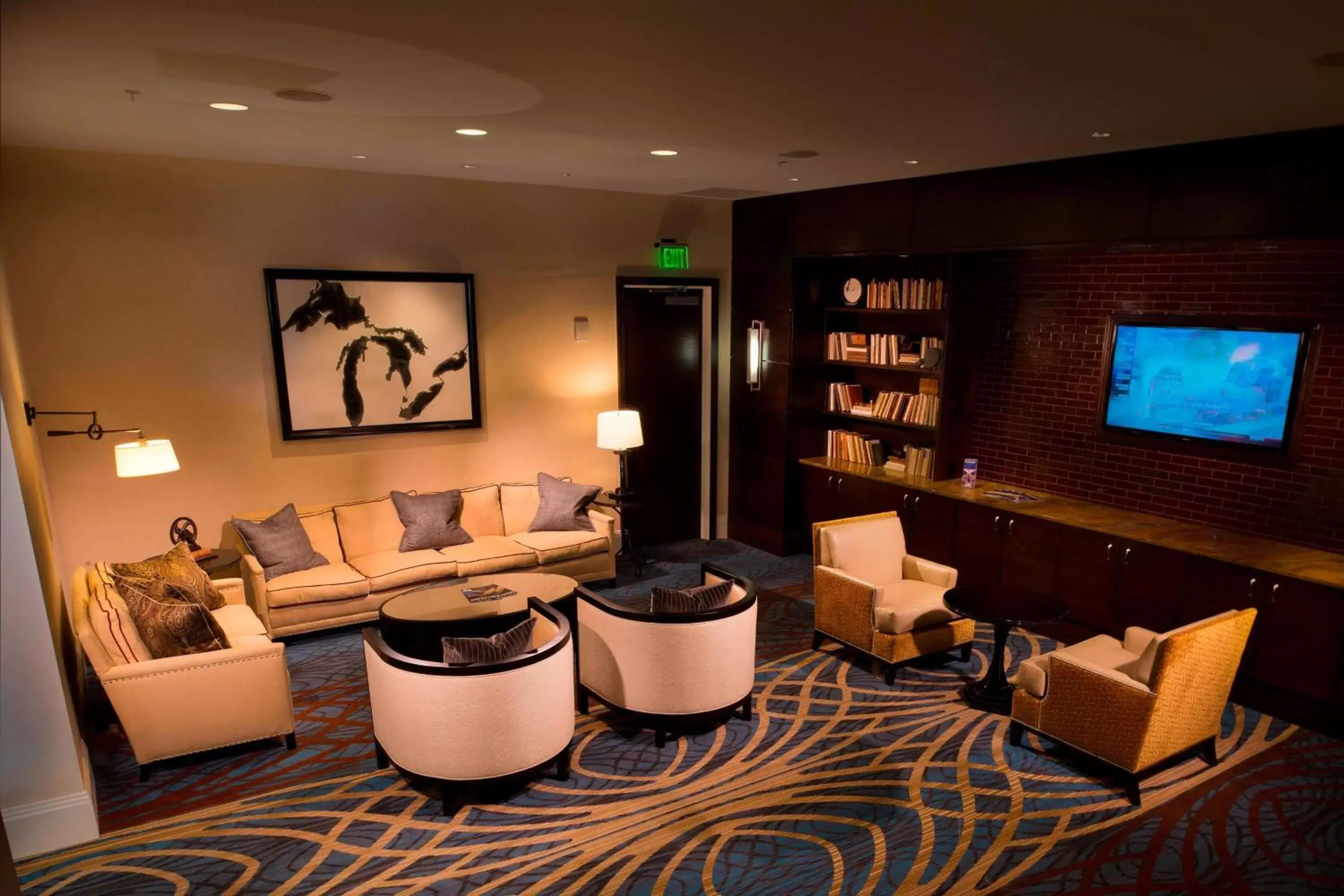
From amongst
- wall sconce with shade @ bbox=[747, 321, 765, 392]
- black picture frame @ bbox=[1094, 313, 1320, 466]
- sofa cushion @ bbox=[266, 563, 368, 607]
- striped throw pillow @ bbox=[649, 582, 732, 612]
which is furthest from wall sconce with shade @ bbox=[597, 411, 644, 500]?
black picture frame @ bbox=[1094, 313, 1320, 466]

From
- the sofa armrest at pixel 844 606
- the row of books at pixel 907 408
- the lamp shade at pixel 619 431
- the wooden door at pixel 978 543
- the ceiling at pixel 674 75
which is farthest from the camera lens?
the lamp shade at pixel 619 431

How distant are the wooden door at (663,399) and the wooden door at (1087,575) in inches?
123

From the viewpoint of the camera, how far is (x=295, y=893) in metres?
2.99

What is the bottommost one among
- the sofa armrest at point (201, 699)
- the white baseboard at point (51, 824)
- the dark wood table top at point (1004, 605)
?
the white baseboard at point (51, 824)

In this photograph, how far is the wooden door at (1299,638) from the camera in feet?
12.9

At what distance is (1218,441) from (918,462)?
192 centimetres

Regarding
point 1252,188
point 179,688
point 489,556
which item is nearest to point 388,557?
point 489,556

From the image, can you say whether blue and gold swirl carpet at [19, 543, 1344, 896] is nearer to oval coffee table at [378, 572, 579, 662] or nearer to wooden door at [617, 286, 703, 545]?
oval coffee table at [378, 572, 579, 662]

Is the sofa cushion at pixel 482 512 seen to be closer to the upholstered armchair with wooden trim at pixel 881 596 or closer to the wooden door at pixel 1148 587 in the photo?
the upholstered armchair with wooden trim at pixel 881 596

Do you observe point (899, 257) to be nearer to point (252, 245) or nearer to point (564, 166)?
point (564, 166)

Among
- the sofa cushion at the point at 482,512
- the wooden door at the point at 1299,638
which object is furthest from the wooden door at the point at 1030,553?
the sofa cushion at the point at 482,512

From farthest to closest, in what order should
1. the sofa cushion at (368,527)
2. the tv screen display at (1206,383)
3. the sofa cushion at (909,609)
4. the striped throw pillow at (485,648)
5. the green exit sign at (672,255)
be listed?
the green exit sign at (672,255)
the sofa cushion at (368,527)
the sofa cushion at (909,609)
the tv screen display at (1206,383)
the striped throw pillow at (485,648)

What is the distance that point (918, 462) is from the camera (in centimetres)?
609

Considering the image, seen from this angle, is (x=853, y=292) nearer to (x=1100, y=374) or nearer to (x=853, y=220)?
(x=853, y=220)
